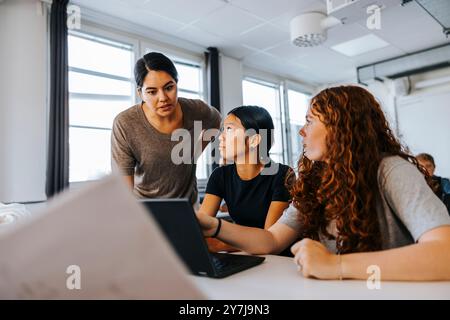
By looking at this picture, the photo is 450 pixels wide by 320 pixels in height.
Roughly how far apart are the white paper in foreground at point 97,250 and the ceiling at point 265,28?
3599 millimetres

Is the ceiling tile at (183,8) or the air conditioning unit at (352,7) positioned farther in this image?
the ceiling tile at (183,8)

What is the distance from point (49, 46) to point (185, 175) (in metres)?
2.31

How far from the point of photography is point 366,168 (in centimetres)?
99

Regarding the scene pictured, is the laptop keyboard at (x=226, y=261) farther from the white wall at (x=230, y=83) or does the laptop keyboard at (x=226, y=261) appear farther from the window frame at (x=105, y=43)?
the white wall at (x=230, y=83)

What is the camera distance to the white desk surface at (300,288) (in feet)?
2.25

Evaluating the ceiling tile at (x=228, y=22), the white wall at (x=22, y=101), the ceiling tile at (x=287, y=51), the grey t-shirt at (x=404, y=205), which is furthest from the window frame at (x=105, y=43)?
the grey t-shirt at (x=404, y=205)

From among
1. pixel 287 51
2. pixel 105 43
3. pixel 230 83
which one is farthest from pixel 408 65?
pixel 105 43

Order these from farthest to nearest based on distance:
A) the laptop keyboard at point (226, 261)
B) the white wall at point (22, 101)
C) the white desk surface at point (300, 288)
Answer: the white wall at point (22, 101)
the laptop keyboard at point (226, 261)
the white desk surface at point (300, 288)

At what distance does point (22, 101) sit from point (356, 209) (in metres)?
3.22

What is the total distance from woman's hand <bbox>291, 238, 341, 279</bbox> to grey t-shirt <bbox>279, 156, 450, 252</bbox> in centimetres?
22

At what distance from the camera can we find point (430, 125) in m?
5.58

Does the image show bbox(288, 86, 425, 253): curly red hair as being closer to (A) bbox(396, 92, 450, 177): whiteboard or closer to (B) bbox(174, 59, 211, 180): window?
(B) bbox(174, 59, 211, 180): window

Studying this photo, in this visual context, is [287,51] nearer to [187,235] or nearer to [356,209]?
[356,209]

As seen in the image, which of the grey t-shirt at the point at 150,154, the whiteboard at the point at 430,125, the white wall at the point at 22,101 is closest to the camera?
the grey t-shirt at the point at 150,154
